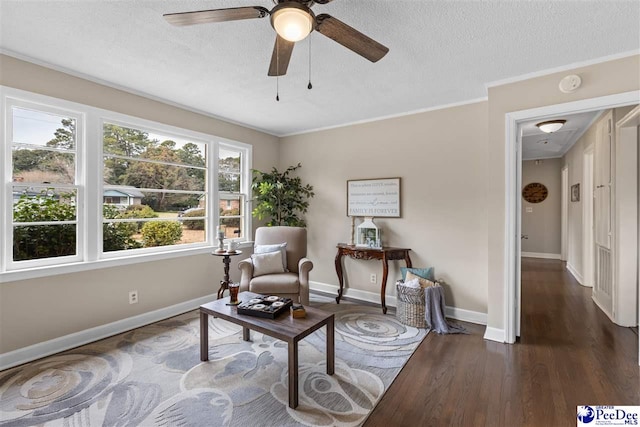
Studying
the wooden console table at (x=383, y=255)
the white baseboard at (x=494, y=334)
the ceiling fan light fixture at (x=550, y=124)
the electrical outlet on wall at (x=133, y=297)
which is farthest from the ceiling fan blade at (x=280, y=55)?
the ceiling fan light fixture at (x=550, y=124)

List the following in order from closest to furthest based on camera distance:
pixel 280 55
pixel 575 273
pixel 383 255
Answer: pixel 280 55
pixel 383 255
pixel 575 273

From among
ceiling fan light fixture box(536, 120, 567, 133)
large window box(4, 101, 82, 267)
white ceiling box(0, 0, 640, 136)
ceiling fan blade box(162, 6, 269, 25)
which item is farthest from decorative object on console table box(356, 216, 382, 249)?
large window box(4, 101, 82, 267)

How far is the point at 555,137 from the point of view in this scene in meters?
5.20

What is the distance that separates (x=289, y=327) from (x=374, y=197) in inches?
95.8

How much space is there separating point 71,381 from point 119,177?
1923 mm

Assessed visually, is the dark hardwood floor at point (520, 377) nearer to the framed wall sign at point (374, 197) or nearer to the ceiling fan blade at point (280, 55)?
the framed wall sign at point (374, 197)

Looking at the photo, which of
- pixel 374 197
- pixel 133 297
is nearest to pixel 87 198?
pixel 133 297

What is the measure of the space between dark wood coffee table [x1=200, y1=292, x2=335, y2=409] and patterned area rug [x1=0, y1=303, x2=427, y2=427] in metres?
0.13

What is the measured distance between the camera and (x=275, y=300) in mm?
2523

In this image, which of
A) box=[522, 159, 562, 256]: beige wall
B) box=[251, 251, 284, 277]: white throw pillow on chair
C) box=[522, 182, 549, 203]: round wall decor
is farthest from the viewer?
box=[522, 182, 549, 203]: round wall decor

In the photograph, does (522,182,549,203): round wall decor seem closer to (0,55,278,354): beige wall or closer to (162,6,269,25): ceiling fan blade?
(0,55,278,354): beige wall

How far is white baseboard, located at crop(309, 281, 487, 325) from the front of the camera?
3.37 m

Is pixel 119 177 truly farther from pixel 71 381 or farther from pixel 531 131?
pixel 531 131

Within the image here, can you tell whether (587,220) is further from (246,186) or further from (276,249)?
(246,186)
